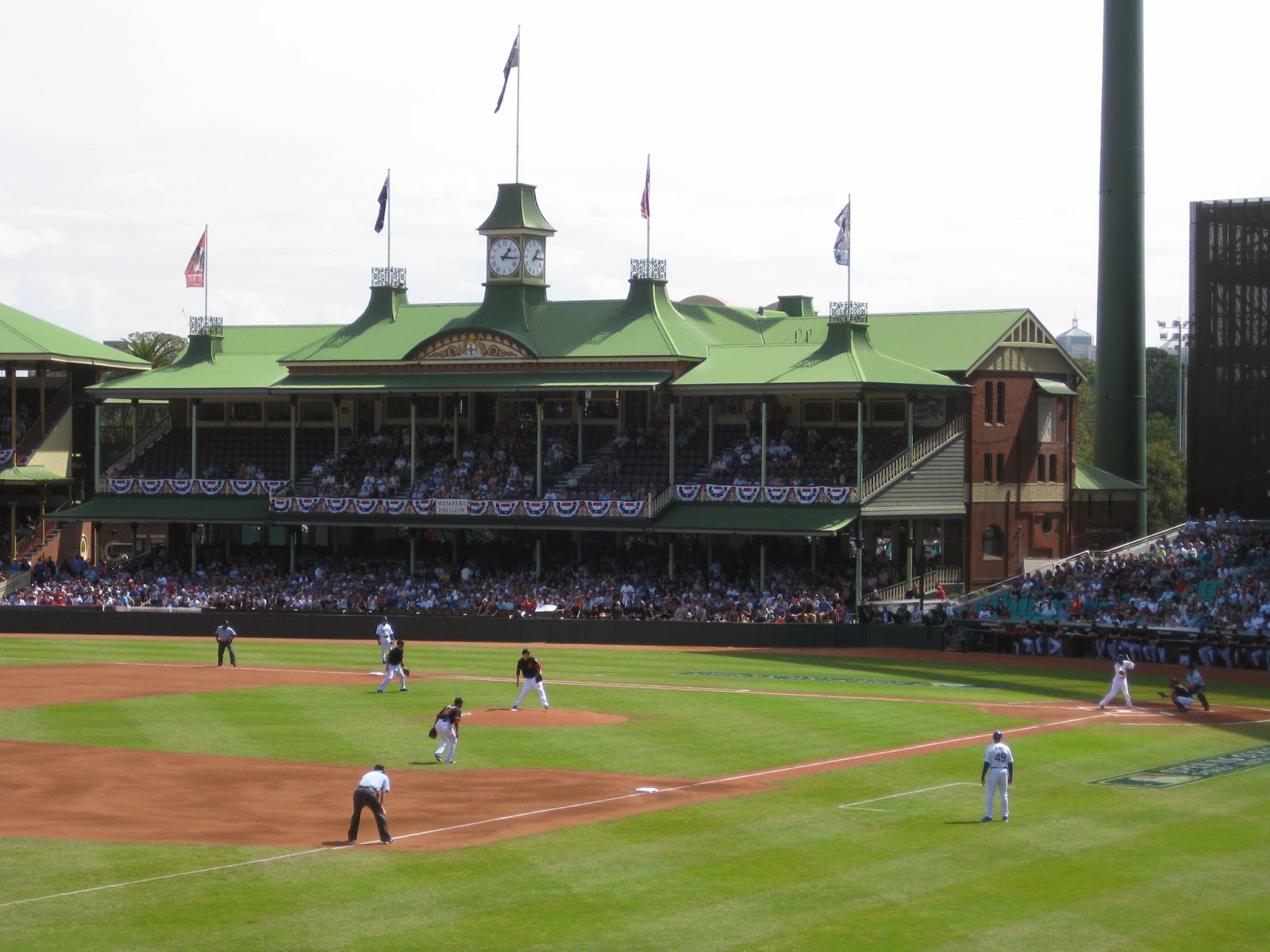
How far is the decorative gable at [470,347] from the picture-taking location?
66000 millimetres

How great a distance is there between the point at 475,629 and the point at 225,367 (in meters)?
21.4

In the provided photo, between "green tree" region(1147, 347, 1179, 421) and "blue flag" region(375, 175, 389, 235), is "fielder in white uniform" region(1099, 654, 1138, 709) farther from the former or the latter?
"green tree" region(1147, 347, 1179, 421)

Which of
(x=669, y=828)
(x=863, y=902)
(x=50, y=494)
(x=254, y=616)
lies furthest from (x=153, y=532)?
(x=863, y=902)

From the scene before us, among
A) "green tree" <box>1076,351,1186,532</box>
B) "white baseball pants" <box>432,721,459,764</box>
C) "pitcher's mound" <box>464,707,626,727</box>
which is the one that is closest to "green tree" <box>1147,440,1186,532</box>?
"green tree" <box>1076,351,1186,532</box>

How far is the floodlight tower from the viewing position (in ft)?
238

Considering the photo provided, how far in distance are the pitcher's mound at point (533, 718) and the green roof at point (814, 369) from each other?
23.7 meters

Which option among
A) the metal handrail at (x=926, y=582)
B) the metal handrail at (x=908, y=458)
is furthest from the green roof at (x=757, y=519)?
the metal handrail at (x=926, y=582)

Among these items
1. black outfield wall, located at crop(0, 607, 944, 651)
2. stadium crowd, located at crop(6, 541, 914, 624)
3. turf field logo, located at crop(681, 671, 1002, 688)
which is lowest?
turf field logo, located at crop(681, 671, 1002, 688)

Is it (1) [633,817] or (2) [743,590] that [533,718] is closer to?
(1) [633,817]

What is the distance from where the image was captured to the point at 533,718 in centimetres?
3741

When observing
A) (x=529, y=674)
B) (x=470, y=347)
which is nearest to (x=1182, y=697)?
(x=529, y=674)

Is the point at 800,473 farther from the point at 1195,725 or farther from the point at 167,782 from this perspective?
the point at 167,782

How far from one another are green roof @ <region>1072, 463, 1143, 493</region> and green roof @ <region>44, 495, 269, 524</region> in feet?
104

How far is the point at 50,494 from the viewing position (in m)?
74.6
